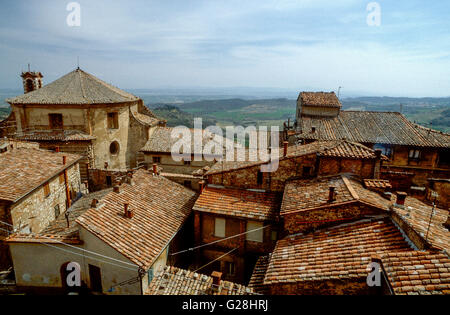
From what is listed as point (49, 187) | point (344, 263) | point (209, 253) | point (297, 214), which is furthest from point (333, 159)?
point (49, 187)

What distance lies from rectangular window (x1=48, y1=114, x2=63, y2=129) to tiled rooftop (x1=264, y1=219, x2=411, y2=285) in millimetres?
25493

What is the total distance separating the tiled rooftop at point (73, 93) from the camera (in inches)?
1051

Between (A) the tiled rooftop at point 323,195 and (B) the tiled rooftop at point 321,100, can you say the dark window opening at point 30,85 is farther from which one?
(A) the tiled rooftop at point 323,195

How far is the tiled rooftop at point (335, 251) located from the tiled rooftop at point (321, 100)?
1056 inches

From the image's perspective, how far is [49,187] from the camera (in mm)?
17641

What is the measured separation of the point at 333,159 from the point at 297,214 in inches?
185

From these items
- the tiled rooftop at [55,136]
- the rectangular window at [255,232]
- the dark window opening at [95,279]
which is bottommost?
the dark window opening at [95,279]

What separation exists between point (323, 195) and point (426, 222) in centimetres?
408

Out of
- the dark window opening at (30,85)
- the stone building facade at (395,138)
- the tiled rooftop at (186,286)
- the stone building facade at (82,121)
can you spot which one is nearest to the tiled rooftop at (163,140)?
the stone building facade at (82,121)

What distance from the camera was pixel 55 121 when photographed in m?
27.2

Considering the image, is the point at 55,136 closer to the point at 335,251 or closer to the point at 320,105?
the point at 335,251

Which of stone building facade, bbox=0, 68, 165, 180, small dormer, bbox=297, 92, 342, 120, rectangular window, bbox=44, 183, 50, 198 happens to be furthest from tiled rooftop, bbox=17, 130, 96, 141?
small dormer, bbox=297, 92, 342, 120

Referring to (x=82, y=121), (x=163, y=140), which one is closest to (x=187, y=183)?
(x=163, y=140)
